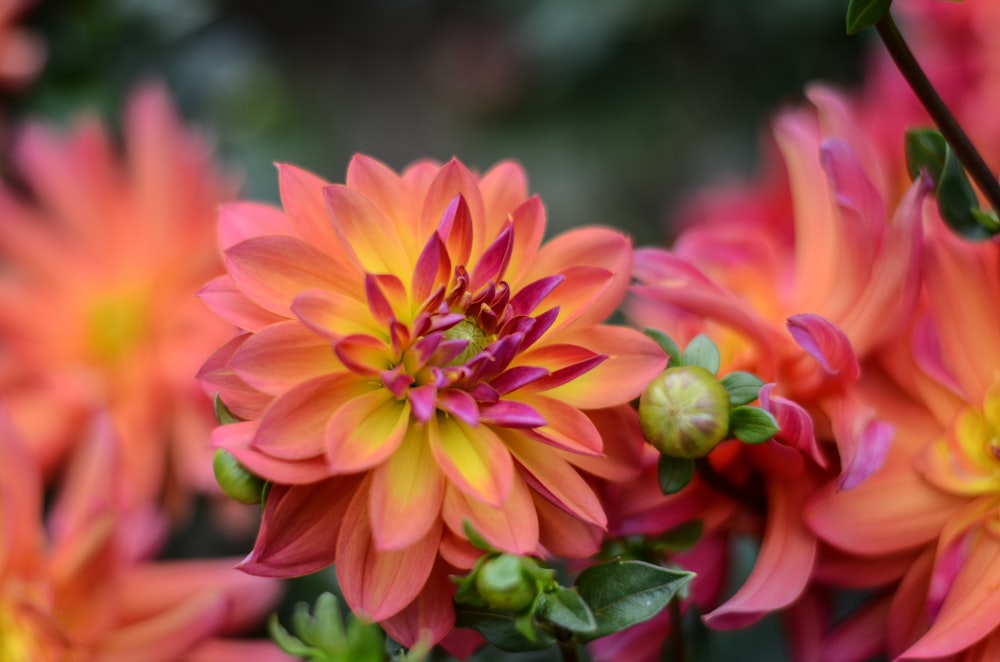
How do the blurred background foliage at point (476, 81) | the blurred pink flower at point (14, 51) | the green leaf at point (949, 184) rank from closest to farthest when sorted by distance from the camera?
the green leaf at point (949, 184) → the blurred pink flower at point (14, 51) → the blurred background foliage at point (476, 81)

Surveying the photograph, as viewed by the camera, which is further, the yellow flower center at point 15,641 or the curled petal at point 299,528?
the yellow flower center at point 15,641

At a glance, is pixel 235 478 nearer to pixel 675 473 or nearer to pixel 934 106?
pixel 675 473

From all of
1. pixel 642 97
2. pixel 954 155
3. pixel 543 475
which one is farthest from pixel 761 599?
pixel 642 97

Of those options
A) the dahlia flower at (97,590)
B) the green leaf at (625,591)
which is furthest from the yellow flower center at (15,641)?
the green leaf at (625,591)

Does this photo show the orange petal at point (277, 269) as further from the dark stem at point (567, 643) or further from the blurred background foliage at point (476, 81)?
the blurred background foliage at point (476, 81)

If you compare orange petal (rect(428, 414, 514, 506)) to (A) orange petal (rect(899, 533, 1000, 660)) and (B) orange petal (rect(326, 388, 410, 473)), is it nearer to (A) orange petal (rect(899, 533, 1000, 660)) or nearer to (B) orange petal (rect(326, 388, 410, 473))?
(B) orange petal (rect(326, 388, 410, 473))

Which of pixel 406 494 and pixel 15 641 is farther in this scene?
pixel 15 641

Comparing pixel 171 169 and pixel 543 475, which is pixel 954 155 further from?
pixel 171 169

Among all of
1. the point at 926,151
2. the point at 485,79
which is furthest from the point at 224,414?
the point at 485,79

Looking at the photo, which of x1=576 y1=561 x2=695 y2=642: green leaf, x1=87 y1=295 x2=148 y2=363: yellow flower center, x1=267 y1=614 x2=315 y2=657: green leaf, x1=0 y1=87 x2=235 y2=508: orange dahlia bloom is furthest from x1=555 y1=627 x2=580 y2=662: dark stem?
x1=87 y1=295 x2=148 y2=363: yellow flower center
